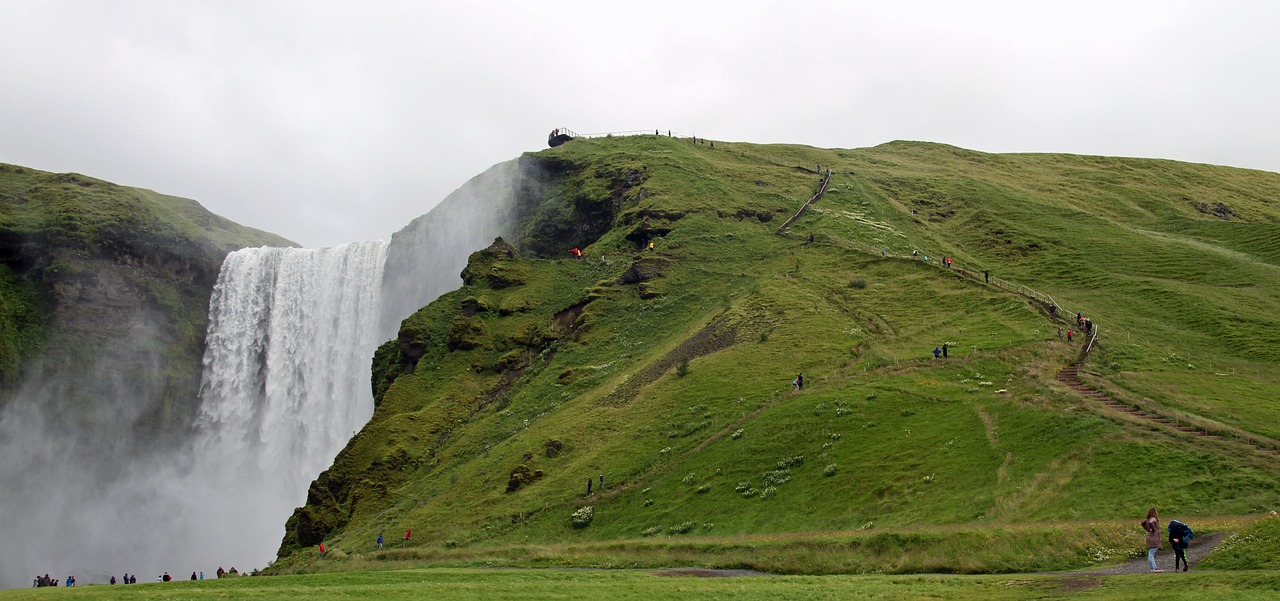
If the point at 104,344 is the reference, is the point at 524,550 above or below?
below

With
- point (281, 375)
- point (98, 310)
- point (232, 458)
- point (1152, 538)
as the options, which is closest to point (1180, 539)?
point (1152, 538)

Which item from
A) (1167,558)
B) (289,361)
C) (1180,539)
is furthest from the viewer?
(289,361)

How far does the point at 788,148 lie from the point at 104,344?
99.1 metres

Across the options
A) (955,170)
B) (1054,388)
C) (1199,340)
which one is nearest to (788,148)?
(955,170)

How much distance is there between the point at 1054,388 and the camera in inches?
1709

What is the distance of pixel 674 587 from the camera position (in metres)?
26.8

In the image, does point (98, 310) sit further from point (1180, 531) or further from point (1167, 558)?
point (1180, 531)

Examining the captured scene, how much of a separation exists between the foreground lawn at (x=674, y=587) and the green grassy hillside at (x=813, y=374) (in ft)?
11.9

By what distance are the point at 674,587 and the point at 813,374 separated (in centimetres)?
2817

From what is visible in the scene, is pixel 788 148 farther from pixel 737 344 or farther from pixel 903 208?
pixel 737 344

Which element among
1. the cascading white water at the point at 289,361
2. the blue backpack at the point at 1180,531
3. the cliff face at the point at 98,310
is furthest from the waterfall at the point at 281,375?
the blue backpack at the point at 1180,531

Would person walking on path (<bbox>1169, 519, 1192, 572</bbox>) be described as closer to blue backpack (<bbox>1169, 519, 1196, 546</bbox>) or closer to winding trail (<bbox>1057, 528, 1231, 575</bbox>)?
blue backpack (<bbox>1169, 519, 1196, 546</bbox>)

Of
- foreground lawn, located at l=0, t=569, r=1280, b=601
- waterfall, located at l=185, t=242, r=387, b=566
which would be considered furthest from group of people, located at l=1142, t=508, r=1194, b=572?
waterfall, located at l=185, t=242, r=387, b=566

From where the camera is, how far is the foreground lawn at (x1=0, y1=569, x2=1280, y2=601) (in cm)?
2019
